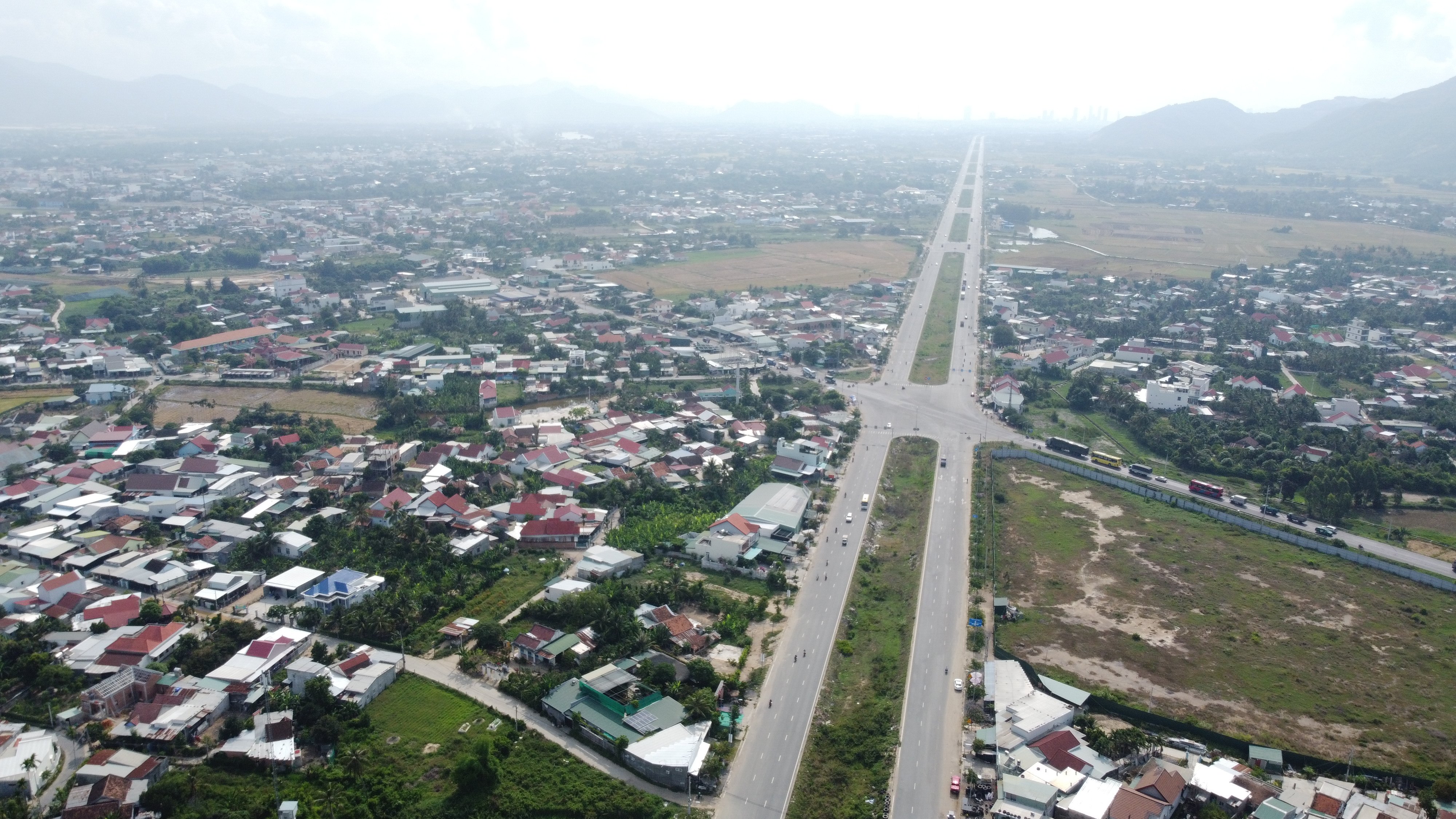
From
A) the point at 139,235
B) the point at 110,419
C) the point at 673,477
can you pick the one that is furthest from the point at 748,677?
the point at 139,235

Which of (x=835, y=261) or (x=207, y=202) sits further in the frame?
(x=207, y=202)

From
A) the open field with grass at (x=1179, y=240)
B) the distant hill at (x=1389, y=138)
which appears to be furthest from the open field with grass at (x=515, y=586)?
the distant hill at (x=1389, y=138)

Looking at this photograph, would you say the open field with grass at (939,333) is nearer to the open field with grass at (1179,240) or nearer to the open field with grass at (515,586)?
the open field with grass at (1179,240)

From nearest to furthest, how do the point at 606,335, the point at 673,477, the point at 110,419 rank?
1. the point at 673,477
2. the point at 110,419
3. the point at 606,335

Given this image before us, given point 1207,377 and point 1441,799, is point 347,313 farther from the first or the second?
point 1441,799

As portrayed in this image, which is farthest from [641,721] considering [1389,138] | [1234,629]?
[1389,138]

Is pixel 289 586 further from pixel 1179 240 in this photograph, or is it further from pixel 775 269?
pixel 1179 240
